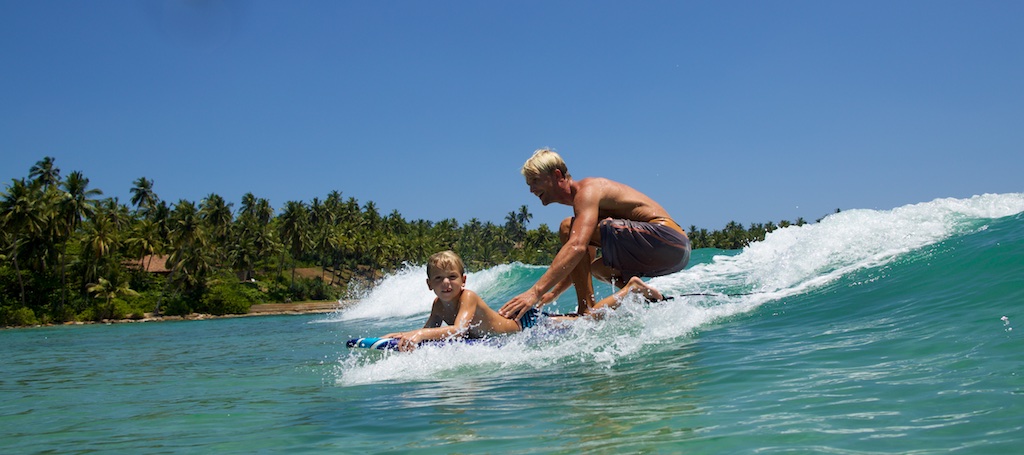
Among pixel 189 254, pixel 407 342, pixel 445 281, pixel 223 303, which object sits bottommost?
pixel 407 342

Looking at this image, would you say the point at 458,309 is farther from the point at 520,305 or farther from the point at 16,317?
the point at 16,317

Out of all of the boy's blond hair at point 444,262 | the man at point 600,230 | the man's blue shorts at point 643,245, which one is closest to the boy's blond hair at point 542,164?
the man at point 600,230

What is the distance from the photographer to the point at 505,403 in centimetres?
402

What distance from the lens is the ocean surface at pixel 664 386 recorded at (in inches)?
116

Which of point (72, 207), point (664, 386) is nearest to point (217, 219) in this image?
point (72, 207)

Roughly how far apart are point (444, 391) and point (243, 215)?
92046mm

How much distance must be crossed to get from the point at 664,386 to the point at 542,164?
234 cm

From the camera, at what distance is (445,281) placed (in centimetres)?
587

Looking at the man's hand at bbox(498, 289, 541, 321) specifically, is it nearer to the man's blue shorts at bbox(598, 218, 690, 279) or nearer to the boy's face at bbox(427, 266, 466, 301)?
the boy's face at bbox(427, 266, 466, 301)

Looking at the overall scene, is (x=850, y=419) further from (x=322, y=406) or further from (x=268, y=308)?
(x=268, y=308)

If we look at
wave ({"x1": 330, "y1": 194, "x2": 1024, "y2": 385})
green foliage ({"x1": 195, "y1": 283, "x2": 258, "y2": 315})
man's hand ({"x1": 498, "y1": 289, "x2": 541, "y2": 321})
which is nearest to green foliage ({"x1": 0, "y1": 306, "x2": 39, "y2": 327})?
green foliage ({"x1": 195, "y1": 283, "x2": 258, "y2": 315})

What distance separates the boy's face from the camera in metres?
5.87

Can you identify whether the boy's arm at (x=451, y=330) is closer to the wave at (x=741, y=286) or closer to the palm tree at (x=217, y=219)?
the wave at (x=741, y=286)

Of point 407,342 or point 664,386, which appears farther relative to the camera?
point 407,342
